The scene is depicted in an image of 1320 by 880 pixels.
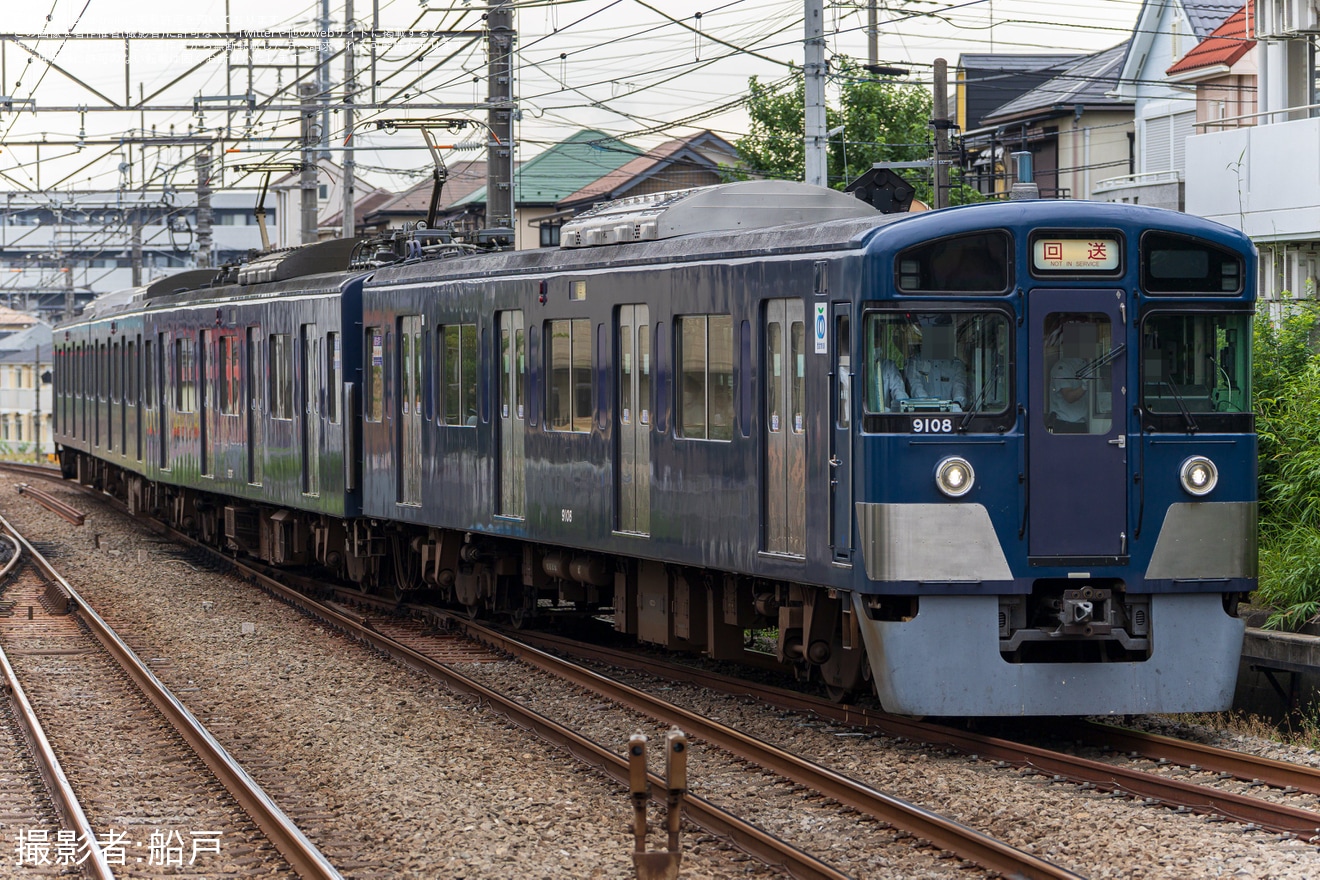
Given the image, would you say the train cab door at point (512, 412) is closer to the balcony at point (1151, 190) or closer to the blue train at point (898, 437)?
the blue train at point (898, 437)

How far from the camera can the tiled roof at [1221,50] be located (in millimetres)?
26625

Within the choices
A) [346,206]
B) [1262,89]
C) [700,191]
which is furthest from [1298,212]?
[346,206]

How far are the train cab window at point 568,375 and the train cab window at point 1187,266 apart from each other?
4131 millimetres

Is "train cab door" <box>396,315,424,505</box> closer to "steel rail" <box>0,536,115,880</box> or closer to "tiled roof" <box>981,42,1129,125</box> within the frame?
"steel rail" <box>0,536,115,880</box>

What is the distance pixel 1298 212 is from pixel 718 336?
8.92 m

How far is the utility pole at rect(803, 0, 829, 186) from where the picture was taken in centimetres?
1594

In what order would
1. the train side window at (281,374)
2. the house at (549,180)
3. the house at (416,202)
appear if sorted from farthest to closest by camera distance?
the house at (416,202), the house at (549,180), the train side window at (281,374)

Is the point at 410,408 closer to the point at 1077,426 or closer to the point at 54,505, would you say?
the point at 1077,426

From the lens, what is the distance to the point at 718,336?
11.0 metres

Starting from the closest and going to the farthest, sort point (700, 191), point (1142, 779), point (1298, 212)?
point (1142, 779), point (700, 191), point (1298, 212)

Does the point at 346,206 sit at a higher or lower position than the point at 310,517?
higher

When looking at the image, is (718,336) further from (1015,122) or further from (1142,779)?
(1015,122)

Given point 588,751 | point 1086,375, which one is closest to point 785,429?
point 1086,375

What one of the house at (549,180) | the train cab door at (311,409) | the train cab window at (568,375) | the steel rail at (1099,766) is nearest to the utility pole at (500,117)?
the train cab door at (311,409)
